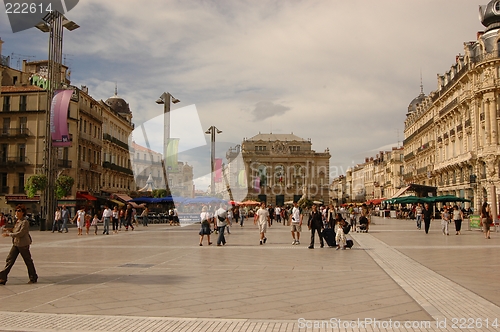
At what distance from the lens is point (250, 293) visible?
7.69 meters

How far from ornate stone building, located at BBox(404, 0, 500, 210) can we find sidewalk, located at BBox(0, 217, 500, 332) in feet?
99.2

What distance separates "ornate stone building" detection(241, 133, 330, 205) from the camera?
110 metres

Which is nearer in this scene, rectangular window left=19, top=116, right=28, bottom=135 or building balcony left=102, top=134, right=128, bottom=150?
rectangular window left=19, top=116, right=28, bottom=135

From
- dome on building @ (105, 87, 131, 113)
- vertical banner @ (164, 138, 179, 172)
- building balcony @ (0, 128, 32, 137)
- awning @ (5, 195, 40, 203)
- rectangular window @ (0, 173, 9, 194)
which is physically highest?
dome on building @ (105, 87, 131, 113)

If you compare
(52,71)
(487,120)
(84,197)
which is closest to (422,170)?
(487,120)

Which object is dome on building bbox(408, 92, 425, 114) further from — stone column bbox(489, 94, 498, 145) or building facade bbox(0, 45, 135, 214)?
building facade bbox(0, 45, 135, 214)

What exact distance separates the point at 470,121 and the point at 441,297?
41.3m

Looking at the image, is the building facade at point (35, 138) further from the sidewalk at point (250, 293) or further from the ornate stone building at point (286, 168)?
the ornate stone building at point (286, 168)

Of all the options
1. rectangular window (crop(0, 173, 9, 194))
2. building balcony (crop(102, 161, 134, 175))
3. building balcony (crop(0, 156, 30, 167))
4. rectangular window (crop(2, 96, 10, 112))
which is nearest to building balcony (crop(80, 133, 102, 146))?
building balcony (crop(102, 161, 134, 175))

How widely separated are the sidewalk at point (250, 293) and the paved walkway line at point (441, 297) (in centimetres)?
2

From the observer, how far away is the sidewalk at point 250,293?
5867mm

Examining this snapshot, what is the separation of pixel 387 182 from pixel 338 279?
9332 centimetres

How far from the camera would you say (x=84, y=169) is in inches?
1727

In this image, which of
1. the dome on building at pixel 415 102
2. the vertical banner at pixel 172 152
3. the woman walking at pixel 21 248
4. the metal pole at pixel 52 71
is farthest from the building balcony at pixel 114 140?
the dome on building at pixel 415 102
